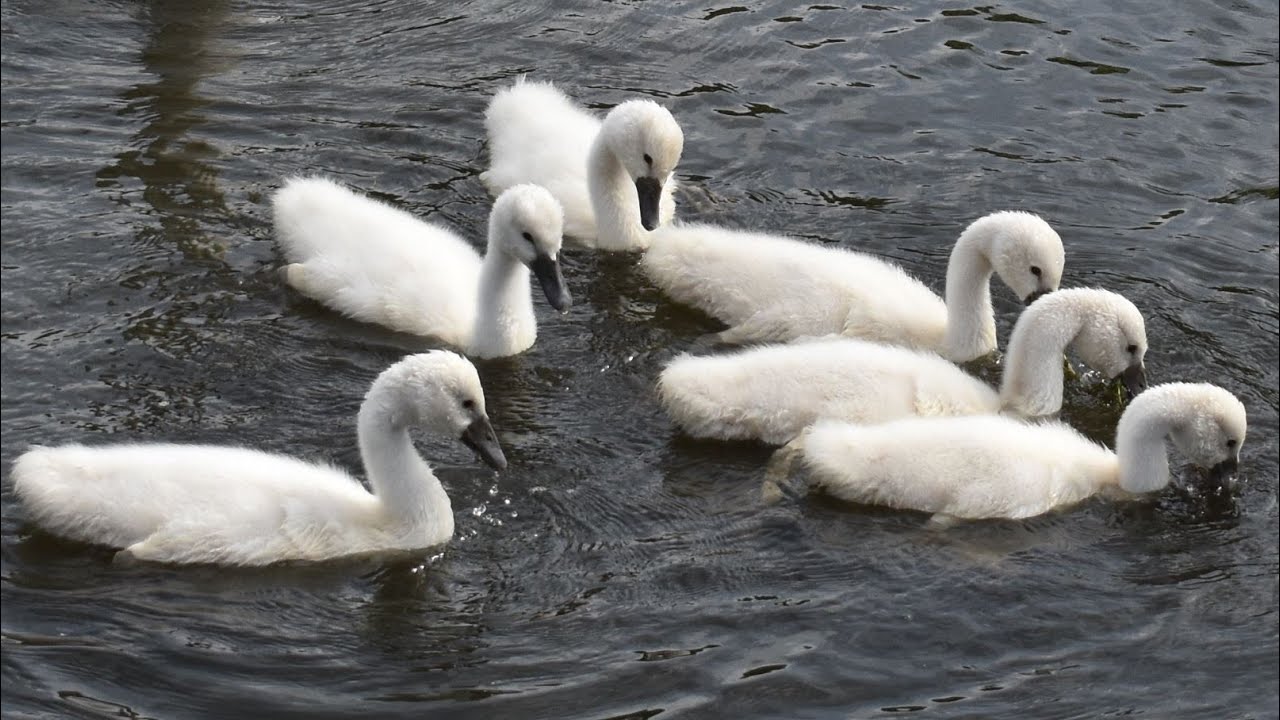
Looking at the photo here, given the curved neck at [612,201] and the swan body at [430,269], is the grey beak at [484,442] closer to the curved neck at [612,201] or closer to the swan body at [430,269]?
the swan body at [430,269]

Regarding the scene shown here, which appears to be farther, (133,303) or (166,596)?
(133,303)

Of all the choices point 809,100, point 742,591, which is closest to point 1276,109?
point 809,100

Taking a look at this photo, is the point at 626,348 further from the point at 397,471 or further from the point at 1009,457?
the point at 1009,457

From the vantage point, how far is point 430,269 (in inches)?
368

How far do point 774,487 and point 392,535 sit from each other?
5.39 feet

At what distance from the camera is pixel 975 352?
9086mm

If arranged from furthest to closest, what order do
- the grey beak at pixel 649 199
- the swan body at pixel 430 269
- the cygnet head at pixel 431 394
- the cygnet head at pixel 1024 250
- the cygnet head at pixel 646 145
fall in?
the grey beak at pixel 649 199 → the cygnet head at pixel 646 145 → the swan body at pixel 430 269 → the cygnet head at pixel 1024 250 → the cygnet head at pixel 431 394

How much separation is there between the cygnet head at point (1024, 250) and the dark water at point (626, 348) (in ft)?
1.83

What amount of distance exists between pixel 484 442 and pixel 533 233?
62.5 inches

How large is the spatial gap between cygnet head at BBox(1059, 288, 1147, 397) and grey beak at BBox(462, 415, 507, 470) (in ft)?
8.68

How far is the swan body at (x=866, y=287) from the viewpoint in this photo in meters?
9.03

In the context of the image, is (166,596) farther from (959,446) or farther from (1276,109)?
(1276,109)

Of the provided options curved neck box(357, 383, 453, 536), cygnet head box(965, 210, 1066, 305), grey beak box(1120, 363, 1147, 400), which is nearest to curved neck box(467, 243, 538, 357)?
curved neck box(357, 383, 453, 536)

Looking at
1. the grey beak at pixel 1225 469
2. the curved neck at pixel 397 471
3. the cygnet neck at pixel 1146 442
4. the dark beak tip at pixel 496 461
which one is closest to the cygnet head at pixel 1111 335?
the cygnet neck at pixel 1146 442
